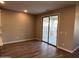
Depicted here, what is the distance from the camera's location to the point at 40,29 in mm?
6188

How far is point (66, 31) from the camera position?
12.9ft

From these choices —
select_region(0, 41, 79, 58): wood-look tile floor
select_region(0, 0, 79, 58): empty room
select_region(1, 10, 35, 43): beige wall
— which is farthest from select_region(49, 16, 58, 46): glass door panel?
select_region(1, 10, 35, 43): beige wall

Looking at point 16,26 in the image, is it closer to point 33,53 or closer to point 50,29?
point 50,29

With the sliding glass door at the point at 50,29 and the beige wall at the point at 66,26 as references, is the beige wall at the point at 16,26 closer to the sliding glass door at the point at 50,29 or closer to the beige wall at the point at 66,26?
the sliding glass door at the point at 50,29

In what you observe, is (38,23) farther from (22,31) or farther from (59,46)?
(59,46)

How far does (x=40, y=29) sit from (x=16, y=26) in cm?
184

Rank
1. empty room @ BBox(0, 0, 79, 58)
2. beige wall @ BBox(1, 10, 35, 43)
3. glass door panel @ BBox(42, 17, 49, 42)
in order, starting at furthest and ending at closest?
glass door panel @ BBox(42, 17, 49, 42)
beige wall @ BBox(1, 10, 35, 43)
empty room @ BBox(0, 0, 79, 58)

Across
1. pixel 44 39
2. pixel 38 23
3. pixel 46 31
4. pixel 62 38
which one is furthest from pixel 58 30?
pixel 38 23

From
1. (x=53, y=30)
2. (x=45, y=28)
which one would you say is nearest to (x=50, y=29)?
(x=53, y=30)

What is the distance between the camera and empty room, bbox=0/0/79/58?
3.49 m

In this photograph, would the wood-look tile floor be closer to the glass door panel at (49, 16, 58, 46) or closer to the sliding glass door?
the glass door panel at (49, 16, 58, 46)

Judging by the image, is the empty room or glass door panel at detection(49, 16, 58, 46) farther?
glass door panel at detection(49, 16, 58, 46)

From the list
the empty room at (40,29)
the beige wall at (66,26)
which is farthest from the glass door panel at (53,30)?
the beige wall at (66,26)

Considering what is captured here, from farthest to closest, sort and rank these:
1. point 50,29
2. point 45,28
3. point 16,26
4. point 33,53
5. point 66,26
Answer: point 45,28
point 16,26
point 50,29
point 66,26
point 33,53
